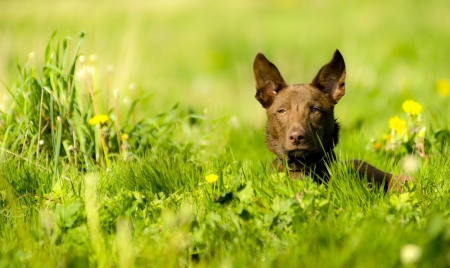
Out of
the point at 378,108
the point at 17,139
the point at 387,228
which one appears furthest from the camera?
the point at 378,108

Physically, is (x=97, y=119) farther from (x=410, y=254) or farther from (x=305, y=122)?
(x=410, y=254)

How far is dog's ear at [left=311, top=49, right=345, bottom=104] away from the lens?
4860mm

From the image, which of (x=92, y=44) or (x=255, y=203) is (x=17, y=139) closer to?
(x=255, y=203)

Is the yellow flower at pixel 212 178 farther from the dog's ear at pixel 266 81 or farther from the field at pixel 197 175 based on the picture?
the dog's ear at pixel 266 81

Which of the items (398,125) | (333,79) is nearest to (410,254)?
(333,79)

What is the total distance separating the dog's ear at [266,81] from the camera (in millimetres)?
4926

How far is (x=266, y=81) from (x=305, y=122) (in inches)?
25.1

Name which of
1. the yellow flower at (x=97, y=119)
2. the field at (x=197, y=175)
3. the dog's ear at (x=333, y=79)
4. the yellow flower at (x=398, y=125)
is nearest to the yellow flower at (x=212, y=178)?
the field at (x=197, y=175)

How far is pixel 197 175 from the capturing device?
4.28m

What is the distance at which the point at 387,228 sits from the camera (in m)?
3.05

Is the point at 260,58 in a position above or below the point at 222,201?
above

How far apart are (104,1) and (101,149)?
1066 cm

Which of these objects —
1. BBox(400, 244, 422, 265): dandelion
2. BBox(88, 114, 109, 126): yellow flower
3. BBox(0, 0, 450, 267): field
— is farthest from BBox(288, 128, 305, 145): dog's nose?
BBox(400, 244, 422, 265): dandelion

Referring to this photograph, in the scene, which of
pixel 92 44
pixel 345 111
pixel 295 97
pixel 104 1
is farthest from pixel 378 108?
pixel 104 1
